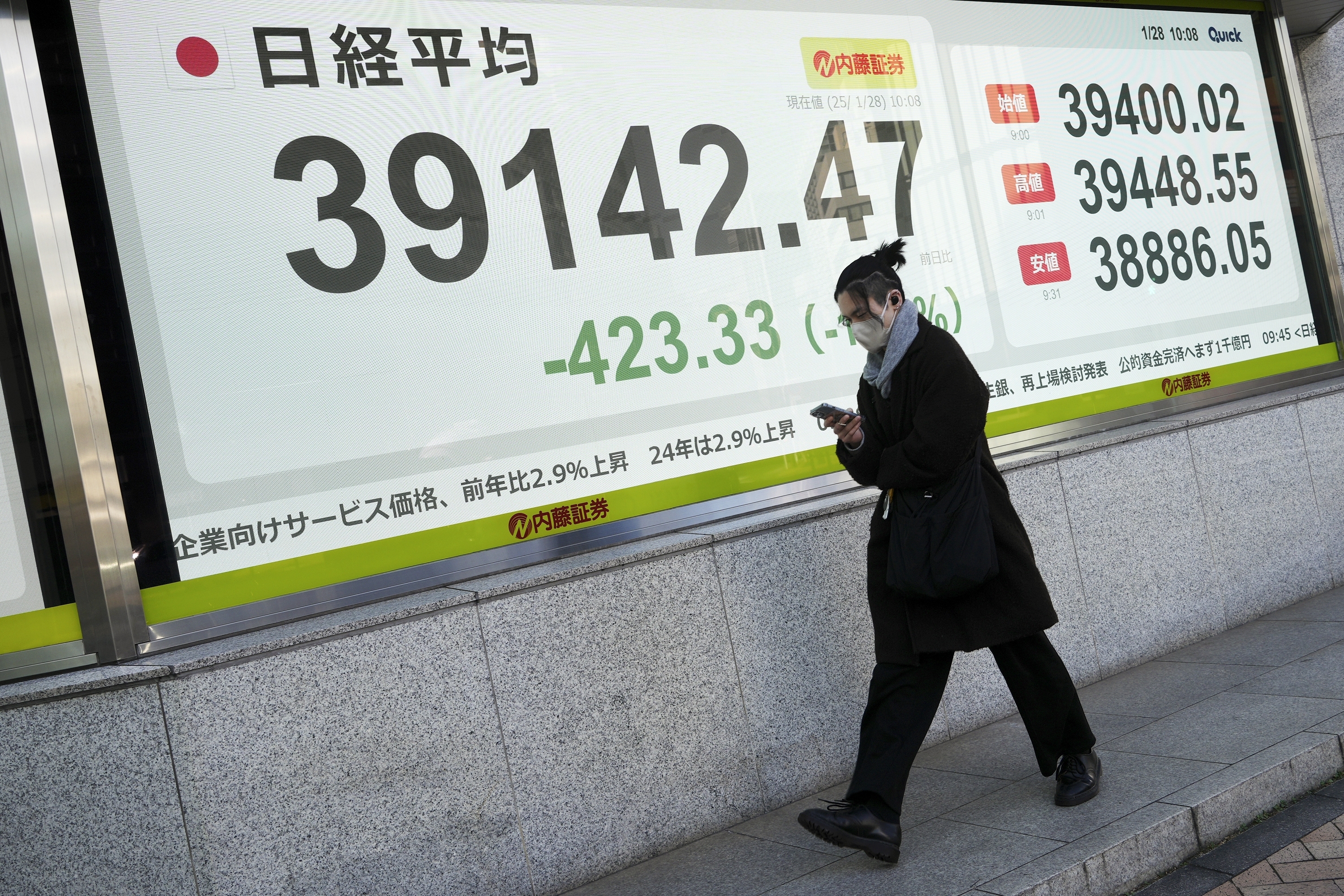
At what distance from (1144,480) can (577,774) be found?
3.39 m

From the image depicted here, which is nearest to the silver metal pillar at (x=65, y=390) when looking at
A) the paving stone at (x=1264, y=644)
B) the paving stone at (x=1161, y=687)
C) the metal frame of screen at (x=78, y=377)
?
the metal frame of screen at (x=78, y=377)

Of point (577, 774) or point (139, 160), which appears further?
point (577, 774)

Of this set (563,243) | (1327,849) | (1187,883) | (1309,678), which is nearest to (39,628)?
(563,243)

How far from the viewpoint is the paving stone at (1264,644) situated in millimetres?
5406

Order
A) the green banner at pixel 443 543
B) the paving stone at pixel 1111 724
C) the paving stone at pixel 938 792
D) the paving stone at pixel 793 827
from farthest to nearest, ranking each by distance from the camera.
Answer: the paving stone at pixel 1111 724 → the paving stone at pixel 938 792 → the paving stone at pixel 793 827 → the green banner at pixel 443 543

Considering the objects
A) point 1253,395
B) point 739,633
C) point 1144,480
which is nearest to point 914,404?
point 739,633

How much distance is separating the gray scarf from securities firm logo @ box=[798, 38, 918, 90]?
73.9 inches

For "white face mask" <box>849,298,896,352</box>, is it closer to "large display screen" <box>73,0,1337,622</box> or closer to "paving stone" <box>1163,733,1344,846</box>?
"large display screen" <box>73,0,1337,622</box>

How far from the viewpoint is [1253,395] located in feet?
21.9

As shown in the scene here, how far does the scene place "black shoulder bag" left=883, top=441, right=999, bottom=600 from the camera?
3.64m

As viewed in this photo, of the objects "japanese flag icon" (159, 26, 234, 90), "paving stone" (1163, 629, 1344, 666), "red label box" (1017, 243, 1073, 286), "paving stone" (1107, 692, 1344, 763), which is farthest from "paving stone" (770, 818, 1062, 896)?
"japanese flag icon" (159, 26, 234, 90)

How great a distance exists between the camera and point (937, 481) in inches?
147

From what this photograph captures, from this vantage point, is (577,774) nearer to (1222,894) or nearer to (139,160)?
(1222,894)

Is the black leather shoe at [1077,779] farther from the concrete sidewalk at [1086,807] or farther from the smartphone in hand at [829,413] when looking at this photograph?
the smartphone in hand at [829,413]
